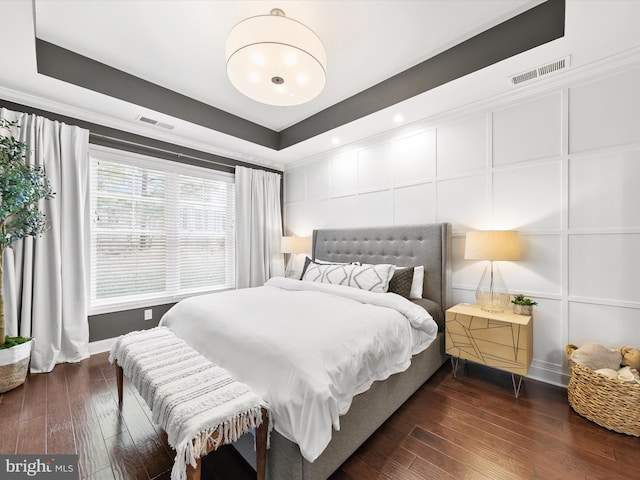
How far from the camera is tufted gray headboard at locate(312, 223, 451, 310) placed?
2.77 m

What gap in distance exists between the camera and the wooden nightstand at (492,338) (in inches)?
82.5

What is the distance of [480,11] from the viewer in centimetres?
195

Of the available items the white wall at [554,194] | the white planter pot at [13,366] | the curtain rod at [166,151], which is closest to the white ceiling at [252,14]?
the curtain rod at [166,151]

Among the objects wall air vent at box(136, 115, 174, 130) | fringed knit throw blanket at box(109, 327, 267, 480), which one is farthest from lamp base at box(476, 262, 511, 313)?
wall air vent at box(136, 115, 174, 130)

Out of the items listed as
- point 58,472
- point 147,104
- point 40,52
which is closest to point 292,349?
point 58,472

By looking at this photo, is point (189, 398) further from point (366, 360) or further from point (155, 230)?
point (155, 230)

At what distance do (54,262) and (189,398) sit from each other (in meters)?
2.46

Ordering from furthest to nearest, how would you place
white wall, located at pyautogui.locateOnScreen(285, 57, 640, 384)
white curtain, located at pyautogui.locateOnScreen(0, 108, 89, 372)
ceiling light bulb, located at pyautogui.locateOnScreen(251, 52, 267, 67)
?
white curtain, located at pyautogui.locateOnScreen(0, 108, 89, 372)
white wall, located at pyautogui.locateOnScreen(285, 57, 640, 384)
ceiling light bulb, located at pyautogui.locateOnScreen(251, 52, 267, 67)

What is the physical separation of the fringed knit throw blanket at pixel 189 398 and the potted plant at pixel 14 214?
1.30m

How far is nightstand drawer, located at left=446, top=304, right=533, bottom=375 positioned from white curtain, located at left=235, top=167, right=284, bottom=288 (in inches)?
111

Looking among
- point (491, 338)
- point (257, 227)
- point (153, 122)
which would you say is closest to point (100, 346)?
point (257, 227)

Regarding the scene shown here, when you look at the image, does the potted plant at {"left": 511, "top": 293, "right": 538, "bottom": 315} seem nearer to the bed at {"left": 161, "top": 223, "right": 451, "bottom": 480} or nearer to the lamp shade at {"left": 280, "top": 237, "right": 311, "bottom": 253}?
the bed at {"left": 161, "top": 223, "right": 451, "bottom": 480}

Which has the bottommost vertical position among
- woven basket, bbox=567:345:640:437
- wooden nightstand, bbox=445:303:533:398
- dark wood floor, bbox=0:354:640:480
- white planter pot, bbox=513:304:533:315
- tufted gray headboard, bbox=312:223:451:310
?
dark wood floor, bbox=0:354:640:480

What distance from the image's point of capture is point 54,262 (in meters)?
2.65
